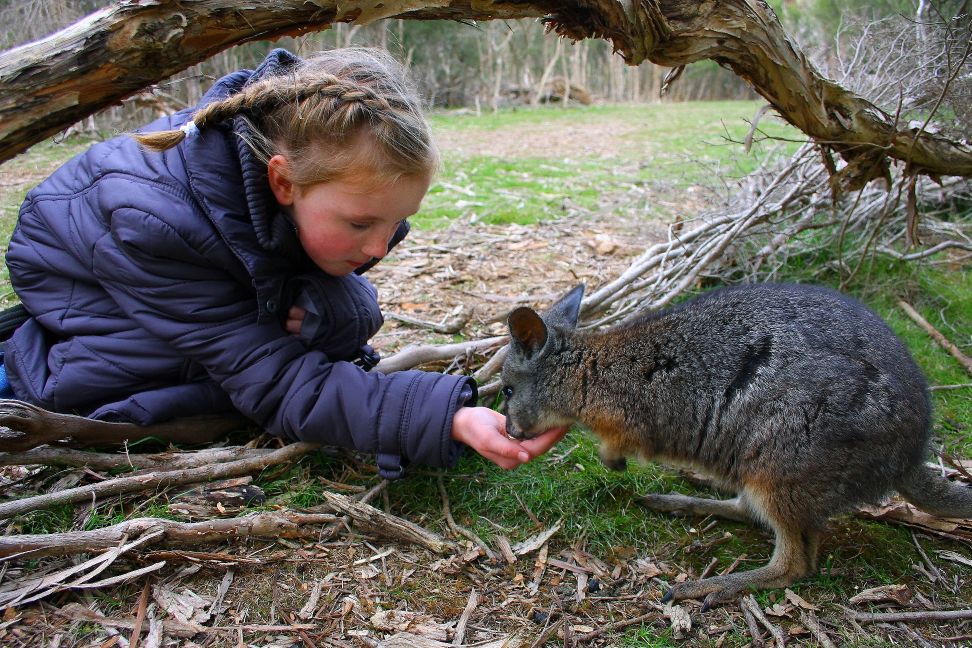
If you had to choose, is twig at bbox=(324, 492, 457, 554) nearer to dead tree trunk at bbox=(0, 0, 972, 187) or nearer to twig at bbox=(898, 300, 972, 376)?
dead tree trunk at bbox=(0, 0, 972, 187)

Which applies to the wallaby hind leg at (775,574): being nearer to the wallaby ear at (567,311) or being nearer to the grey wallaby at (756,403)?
the grey wallaby at (756,403)

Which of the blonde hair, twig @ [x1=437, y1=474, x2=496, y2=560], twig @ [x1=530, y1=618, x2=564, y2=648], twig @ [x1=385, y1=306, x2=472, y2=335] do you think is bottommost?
twig @ [x1=530, y1=618, x2=564, y2=648]

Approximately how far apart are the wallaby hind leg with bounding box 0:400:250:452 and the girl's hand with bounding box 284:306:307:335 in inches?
19.5

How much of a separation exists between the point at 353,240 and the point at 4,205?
508 cm

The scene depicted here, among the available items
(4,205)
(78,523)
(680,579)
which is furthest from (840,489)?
(4,205)

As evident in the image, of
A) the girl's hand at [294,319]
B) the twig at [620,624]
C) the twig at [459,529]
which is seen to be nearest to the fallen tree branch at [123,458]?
the girl's hand at [294,319]

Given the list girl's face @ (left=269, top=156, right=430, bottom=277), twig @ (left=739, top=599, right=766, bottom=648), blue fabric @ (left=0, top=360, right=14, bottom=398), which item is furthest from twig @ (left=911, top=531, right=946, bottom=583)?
blue fabric @ (left=0, top=360, right=14, bottom=398)

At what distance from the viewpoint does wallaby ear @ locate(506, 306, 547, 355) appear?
266 centimetres

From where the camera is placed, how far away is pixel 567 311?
2979 millimetres

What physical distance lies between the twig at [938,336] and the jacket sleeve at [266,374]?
280 centimetres

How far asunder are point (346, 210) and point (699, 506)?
1.78 meters

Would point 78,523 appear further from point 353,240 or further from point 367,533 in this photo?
point 353,240

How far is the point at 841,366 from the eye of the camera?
7.90ft

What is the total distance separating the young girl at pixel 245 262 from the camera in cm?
255
